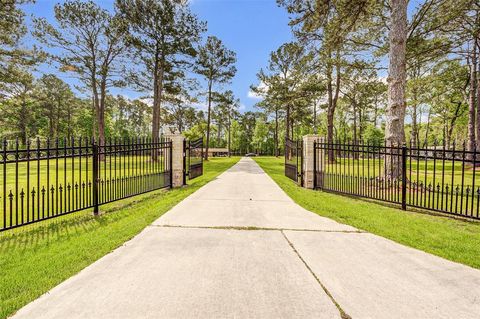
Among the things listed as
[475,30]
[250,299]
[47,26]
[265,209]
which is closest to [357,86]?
[475,30]

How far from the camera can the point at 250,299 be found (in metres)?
2.51

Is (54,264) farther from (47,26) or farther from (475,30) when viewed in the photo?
(47,26)

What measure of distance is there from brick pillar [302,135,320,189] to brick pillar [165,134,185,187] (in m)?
5.12

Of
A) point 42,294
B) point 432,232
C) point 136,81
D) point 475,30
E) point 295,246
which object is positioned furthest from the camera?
point 136,81

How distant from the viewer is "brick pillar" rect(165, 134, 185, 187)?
10461 millimetres

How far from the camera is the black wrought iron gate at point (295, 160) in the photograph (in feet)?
35.4

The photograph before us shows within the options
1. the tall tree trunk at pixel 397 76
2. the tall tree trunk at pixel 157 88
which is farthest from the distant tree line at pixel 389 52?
the tall tree trunk at pixel 157 88

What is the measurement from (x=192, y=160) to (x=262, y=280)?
10981 millimetres

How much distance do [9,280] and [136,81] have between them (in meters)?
24.9

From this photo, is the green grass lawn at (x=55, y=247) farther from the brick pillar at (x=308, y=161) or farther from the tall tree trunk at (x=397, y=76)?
the tall tree trunk at (x=397, y=76)

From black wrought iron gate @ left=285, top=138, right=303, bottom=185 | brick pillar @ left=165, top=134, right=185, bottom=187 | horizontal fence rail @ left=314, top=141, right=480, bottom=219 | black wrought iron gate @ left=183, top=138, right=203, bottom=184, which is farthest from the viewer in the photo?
black wrought iron gate @ left=183, top=138, right=203, bottom=184

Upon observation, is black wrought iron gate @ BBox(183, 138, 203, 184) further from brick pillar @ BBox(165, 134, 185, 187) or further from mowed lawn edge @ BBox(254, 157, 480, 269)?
mowed lawn edge @ BBox(254, 157, 480, 269)

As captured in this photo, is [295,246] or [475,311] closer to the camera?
[475,311]

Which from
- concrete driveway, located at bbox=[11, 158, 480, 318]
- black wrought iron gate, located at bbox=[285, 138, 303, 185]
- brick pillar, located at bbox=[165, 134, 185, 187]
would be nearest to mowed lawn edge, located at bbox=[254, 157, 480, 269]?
concrete driveway, located at bbox=[11, 158, 480, 318]
